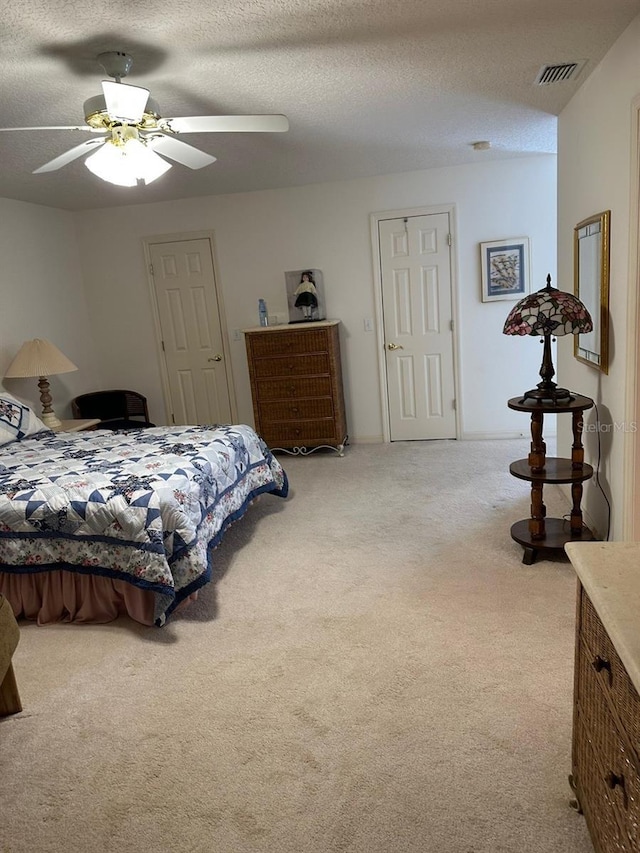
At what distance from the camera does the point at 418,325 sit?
5.35 meters

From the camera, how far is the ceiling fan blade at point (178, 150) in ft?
8.91

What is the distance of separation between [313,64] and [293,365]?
108 inches

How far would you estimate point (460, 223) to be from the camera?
511cm

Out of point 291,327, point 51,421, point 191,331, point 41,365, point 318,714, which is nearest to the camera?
point 318,714

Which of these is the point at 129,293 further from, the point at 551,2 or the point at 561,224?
the point at 551,2

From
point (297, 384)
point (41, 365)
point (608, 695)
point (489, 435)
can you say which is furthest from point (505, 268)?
point (608, 695)

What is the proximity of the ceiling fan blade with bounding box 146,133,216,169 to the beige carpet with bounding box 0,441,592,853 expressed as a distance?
6.89 ft

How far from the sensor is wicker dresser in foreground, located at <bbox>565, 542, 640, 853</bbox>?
1.12 metres

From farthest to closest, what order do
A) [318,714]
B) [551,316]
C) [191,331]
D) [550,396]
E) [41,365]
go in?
[191,331]
[41,365]
[550,396]
[551,316]
[318,714]

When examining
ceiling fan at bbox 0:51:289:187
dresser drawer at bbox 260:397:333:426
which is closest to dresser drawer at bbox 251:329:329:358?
dresser drawer at bbox 260:397:333:426

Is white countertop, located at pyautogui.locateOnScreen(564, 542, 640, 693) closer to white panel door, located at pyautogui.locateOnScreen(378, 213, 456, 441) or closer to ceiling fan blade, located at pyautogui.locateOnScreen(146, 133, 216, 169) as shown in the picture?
ceiling fan blade, located at pyautogui.locateOnScreen(146, 133, 216, 169)

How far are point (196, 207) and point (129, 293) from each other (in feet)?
3.42

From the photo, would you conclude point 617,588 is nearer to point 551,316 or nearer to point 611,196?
point 551,316

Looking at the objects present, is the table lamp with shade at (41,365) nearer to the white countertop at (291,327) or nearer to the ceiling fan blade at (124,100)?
the white countertop at (291,327)
